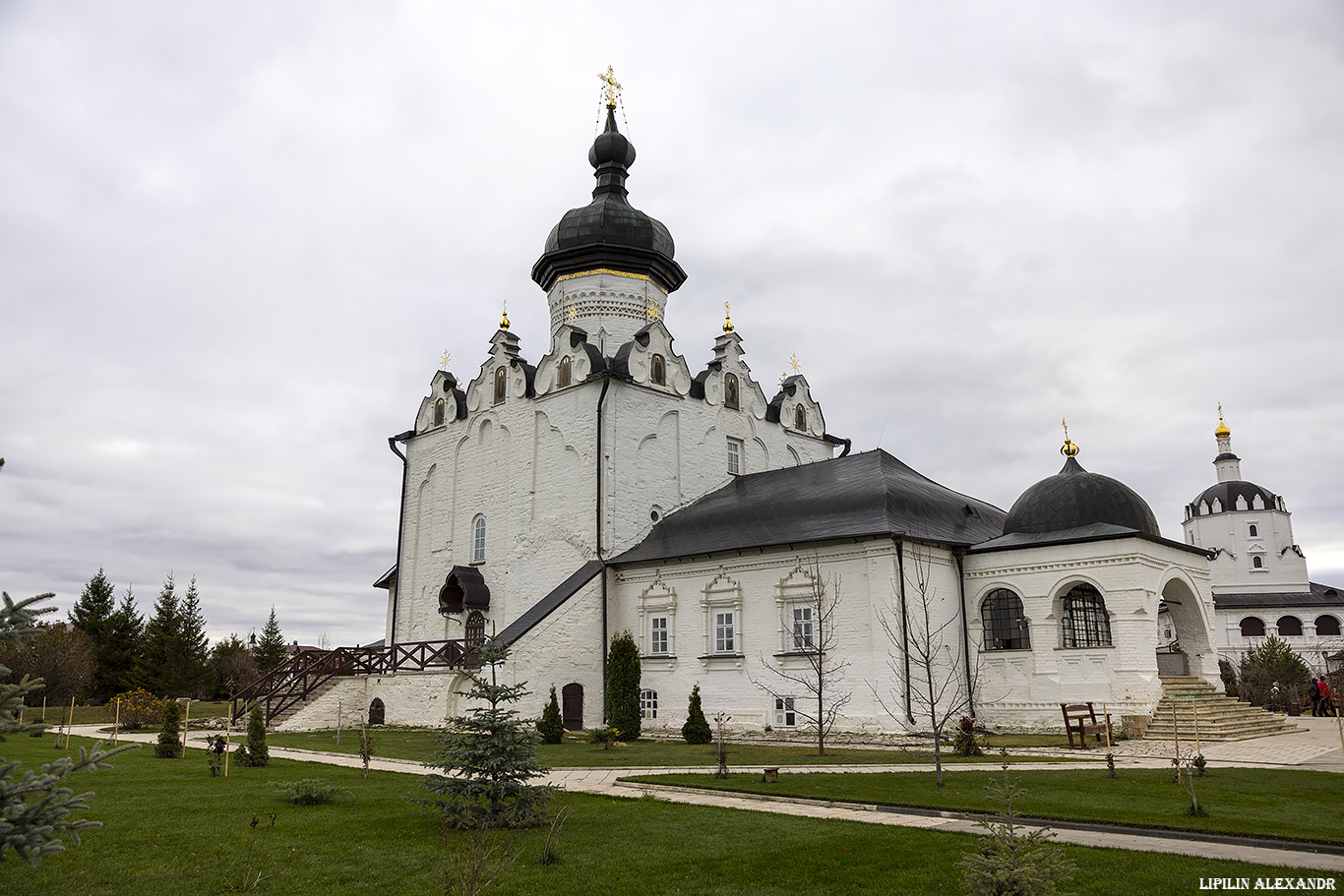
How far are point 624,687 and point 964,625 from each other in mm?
8656

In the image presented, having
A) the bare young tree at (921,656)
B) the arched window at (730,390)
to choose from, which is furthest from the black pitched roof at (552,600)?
the bare young tree at (921,656)

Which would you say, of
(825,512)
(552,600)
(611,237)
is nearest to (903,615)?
(825,512)

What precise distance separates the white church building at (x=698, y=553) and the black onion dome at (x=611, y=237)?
0.10 meters

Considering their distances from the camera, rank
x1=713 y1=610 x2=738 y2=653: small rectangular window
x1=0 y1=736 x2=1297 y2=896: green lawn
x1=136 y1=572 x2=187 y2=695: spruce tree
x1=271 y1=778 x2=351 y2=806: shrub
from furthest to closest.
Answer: x1=136 y1=572 x2=187 y2=695: spruce tree < x1=713 y1=610 x2=738 y2=653: small rectangular window < x1=271 y1=778 x2=351 y2=806: shrub < x1=0 y1=736 x2=1297 y2=896: green lawn

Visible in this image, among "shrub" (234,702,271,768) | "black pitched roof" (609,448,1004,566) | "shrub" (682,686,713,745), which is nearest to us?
"shrub" (234,702,271,768)

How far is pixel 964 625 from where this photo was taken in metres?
21.8

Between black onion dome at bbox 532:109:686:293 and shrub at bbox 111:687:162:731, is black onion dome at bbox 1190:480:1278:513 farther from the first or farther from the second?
shrub at bbox 111:687:162:731

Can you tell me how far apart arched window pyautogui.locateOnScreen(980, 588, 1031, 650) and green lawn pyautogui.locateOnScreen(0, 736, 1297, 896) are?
12.9 metres

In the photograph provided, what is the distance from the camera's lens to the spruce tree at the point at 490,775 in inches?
378

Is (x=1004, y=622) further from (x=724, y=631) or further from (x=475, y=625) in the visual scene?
(x=475, y=625)

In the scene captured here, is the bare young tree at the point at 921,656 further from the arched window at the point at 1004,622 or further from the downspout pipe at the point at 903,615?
the arched window at the point at 1004,622

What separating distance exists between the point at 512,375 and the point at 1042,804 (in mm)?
22494

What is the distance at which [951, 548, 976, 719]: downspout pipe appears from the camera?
21250 mm

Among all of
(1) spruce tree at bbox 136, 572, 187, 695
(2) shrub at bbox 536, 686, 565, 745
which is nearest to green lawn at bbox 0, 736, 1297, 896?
(2) shrub at bbox 536, 686, 565, 745
